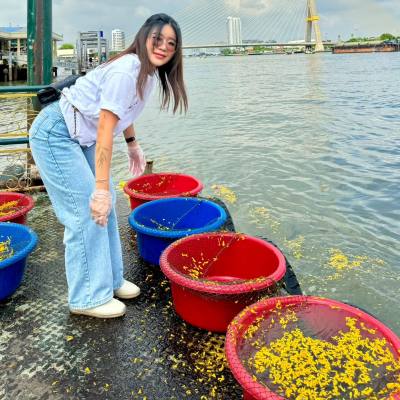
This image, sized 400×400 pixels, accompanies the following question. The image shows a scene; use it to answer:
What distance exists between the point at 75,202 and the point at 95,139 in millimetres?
357

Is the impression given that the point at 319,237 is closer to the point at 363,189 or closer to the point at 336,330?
the point at 363,189

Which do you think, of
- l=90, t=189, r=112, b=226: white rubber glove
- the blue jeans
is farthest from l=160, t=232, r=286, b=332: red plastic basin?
l=90, t=189, r=112, b=226: white rubber glove

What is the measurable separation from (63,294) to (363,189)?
522cm

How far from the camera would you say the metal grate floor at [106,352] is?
196 cm

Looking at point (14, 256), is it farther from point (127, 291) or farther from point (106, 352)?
point (106, 352)

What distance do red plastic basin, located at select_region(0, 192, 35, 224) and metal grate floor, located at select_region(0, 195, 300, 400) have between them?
68 centimetres

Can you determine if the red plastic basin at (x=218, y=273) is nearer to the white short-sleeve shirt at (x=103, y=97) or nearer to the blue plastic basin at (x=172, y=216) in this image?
the blue plastic basin at (x=172, y=216)

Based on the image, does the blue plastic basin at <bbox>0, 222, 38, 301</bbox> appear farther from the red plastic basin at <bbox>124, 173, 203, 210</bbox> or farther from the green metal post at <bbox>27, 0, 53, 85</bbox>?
the green metal post at <bbox>27, 0, 53, 85</bbox>

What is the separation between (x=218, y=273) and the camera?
3061 millimetres

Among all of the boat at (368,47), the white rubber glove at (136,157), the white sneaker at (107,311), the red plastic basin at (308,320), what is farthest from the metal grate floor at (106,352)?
the boat at (368,47)

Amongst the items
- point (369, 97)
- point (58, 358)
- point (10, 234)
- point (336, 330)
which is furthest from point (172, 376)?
point (369, 97)

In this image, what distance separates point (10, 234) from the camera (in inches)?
121

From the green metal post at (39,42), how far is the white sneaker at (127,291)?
10.7 ft

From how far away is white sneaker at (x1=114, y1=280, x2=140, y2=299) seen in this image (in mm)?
2662
